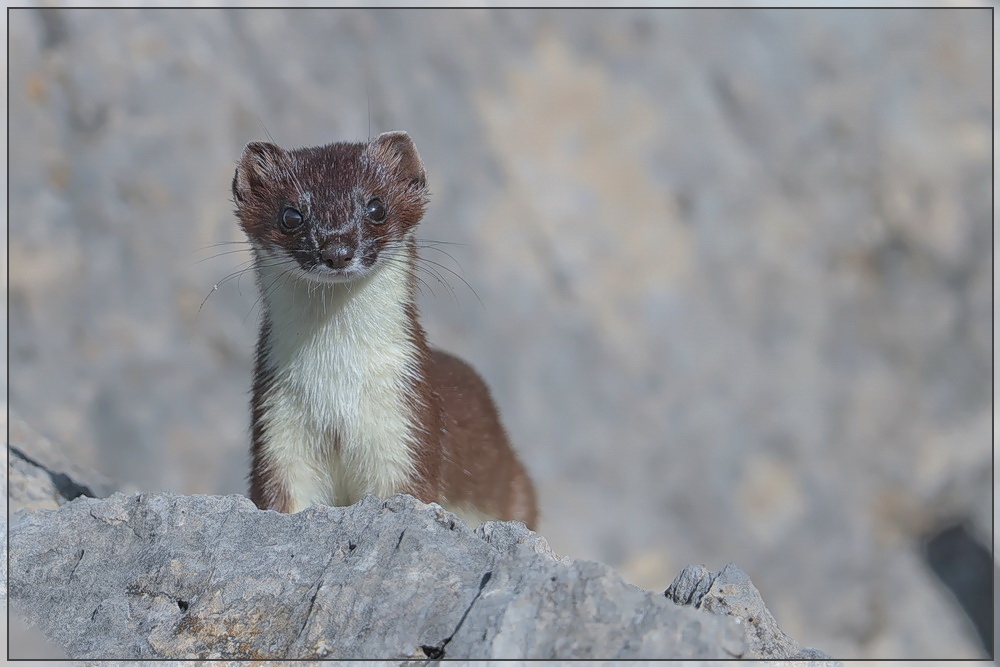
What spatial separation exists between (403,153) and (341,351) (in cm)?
65

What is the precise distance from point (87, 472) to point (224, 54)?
2661 mm

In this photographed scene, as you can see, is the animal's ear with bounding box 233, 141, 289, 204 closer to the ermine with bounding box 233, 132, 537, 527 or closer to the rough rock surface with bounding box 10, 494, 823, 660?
the ermine with bounding box 233, 132, 537, 527

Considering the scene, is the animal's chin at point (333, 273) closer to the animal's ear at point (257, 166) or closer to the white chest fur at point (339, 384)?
the white chest fur at point (339, 384)

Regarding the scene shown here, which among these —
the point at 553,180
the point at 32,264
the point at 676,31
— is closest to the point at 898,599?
the point at 553,180

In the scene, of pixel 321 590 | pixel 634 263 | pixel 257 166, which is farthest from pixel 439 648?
pixel 634 263

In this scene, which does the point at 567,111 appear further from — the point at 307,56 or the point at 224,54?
the point at 224,54

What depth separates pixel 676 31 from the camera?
5980 millimetres

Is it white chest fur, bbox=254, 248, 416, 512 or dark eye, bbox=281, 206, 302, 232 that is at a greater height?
dark eye, bbox=281, 206, 302, 232

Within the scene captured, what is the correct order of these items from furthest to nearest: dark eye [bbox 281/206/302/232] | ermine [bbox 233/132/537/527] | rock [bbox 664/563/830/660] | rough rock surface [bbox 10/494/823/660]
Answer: ermine [bbox 233/132/537/527]
dark eye [bbox 281/206/302/232]
rock [bbox 664/563/830/660]
rough rock surface [bbox 10/494/823/660]

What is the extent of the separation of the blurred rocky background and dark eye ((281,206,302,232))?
2.99 m

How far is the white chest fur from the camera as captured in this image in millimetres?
3029

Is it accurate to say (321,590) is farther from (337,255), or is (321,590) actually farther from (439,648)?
(337,255)

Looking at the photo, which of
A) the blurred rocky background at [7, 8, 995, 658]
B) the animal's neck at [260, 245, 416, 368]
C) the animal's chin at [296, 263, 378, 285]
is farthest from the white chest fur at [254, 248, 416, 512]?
the blurred rocky background at [7, 8, 995, 658]

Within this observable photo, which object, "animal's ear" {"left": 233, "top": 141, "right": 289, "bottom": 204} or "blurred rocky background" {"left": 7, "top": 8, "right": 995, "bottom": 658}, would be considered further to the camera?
"blurred rocky background" {"left": 7, "top": 8, "right": 995, "bottom": 658}
